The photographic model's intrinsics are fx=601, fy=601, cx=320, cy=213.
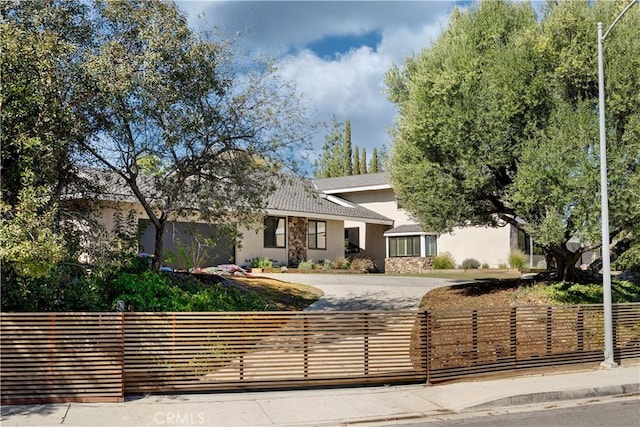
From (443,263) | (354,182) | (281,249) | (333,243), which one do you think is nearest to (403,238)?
(443,263)

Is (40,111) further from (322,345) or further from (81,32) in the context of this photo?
(322,345)

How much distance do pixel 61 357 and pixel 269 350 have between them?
3224 mm

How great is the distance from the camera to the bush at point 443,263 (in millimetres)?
32719

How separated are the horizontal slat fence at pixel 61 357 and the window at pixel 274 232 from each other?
1955cm

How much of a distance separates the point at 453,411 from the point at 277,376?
284 cm

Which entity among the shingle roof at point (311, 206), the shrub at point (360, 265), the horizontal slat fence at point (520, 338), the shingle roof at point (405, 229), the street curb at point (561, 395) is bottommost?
the street curb at point (561, 395)

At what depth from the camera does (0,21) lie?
11.2 meters

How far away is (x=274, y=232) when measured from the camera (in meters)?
29.1

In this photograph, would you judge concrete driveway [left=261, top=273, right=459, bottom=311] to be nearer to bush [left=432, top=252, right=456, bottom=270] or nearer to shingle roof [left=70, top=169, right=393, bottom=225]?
shingle roof [left=70, top=169, right=393, bottom=225]

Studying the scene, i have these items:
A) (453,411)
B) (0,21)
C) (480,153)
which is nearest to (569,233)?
(480,153)

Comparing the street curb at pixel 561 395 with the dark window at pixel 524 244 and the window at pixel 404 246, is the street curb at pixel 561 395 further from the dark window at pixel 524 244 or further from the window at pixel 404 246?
the window at pixel 404 246

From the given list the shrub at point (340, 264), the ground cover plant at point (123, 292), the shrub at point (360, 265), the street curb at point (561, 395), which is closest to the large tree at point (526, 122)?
the street curb at point (561, 395)

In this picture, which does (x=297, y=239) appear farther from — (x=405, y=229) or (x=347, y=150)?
(x=347, y=150)

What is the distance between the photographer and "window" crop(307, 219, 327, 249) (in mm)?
31422
